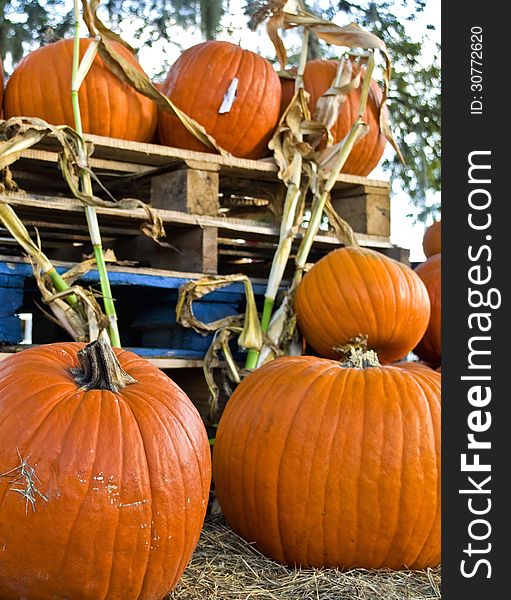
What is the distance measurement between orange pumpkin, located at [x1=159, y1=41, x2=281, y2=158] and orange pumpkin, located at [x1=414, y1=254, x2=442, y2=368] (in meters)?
0.92

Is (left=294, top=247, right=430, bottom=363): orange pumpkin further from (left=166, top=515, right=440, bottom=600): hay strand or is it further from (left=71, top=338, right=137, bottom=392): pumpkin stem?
(left=71, top=338, right=137, bottom=392): pumpkin stem

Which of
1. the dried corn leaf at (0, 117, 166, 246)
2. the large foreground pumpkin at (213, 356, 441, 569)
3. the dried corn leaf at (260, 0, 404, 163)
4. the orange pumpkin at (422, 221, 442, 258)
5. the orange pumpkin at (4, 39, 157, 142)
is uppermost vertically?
the dried corn leaf at (260, 0, 404, 163)

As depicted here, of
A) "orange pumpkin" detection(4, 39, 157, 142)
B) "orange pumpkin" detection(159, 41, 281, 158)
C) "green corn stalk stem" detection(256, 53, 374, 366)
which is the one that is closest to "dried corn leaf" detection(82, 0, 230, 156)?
"orange pumpkin" detection(4, 39, 157, 142)

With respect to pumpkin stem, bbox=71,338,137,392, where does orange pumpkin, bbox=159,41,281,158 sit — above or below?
above

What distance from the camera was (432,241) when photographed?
13.7 feet

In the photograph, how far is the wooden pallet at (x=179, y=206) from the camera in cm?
297

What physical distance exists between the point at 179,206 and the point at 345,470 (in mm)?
1273

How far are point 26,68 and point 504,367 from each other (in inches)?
85.3

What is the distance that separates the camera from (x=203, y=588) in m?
2.03

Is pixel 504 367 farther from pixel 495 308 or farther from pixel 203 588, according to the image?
pixel 203 588

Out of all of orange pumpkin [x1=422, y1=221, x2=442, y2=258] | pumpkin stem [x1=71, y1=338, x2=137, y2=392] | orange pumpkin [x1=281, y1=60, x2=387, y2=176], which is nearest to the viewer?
pumpkin stem [x1=71, y1=338, x2=137, y2=392]

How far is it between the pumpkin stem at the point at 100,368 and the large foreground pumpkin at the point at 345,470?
53 centimetres

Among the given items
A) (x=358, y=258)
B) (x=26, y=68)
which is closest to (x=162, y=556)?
(x=358, y=258)

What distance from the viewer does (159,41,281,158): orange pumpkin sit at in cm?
324
